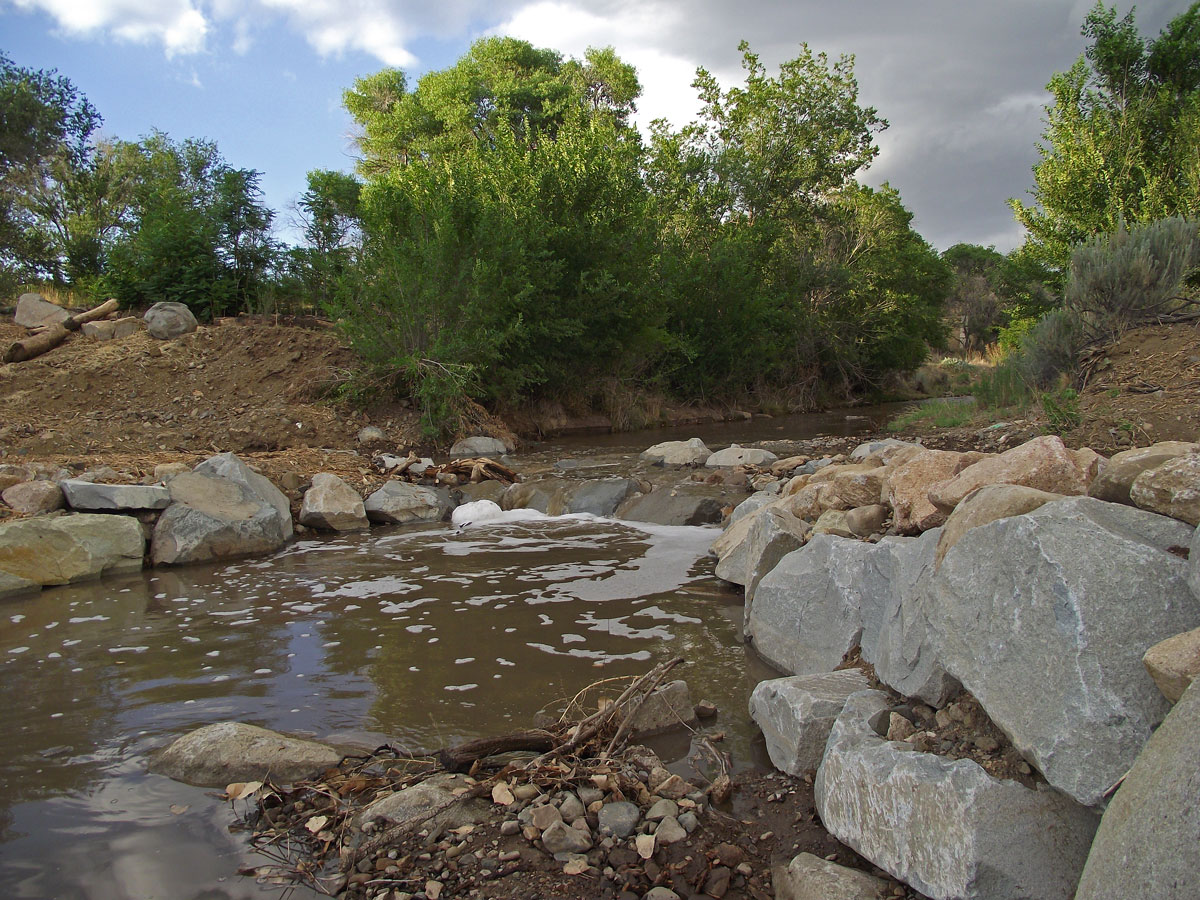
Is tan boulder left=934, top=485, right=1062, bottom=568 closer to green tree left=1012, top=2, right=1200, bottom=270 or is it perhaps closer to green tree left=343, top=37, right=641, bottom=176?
green tree left=1012, top=2, right=1200, bottom=270

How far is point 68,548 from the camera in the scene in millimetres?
6453

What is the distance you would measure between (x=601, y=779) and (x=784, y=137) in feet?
92.8

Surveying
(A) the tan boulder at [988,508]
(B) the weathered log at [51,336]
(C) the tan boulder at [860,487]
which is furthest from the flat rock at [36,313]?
(A) the tan boulder at [988,508]

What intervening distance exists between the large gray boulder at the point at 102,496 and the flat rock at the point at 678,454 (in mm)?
6866

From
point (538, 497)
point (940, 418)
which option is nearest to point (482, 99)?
point (940, 418)

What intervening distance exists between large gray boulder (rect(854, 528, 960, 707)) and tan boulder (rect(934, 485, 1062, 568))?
12cm

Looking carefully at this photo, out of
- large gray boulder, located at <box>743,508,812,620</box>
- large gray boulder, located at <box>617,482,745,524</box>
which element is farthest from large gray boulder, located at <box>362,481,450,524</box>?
large gray boulder, located at <box>743,508,812,620</box>

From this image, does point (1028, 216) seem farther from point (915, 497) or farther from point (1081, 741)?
point (1081, 741)

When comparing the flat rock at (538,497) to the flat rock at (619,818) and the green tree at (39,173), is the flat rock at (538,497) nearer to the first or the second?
the flat rock at (619,818)

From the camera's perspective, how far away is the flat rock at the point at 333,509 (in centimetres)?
824

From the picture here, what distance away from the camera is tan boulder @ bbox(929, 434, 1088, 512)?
Answer: 3.57m

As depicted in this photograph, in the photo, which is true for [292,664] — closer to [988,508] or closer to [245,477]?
[988,508]

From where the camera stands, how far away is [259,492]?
25.9 feet

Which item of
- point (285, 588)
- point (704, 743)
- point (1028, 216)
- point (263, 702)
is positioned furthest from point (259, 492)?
point (1028, 216)
